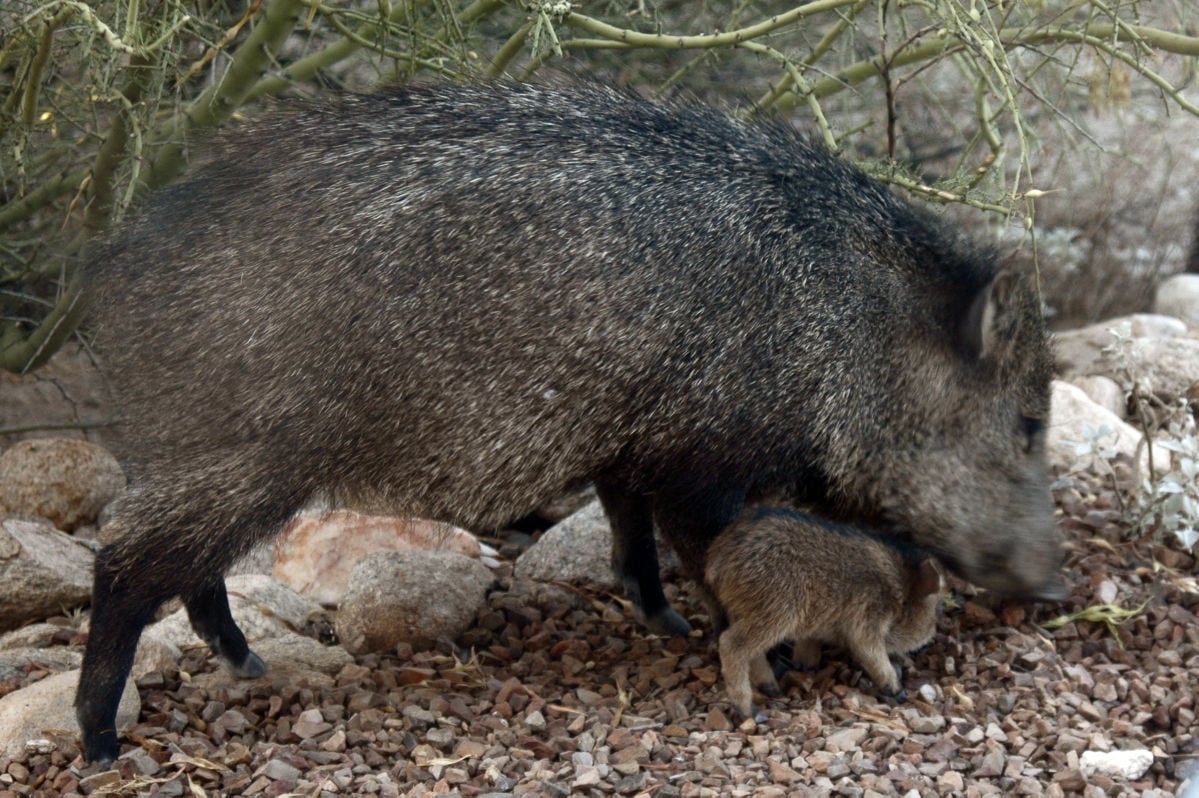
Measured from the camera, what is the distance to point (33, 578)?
471 cm

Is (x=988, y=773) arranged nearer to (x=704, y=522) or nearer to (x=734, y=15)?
(x=704, y=522)

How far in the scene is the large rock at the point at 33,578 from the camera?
4.70m

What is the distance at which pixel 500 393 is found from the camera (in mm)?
3660

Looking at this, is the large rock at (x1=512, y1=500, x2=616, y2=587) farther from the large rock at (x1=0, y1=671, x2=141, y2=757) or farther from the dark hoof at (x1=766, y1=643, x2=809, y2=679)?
the large rock at (x1=0, y1=671, x2=141, y2=757)

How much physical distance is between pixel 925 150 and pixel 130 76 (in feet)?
17.9

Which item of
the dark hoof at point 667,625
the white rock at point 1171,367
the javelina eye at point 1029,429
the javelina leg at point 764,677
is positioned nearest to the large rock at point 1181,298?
the white rock at point 1171,367

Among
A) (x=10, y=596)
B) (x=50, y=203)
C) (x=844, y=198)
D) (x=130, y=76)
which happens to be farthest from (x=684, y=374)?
(x=50, y=203)

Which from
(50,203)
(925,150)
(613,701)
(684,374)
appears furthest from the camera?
(925,150)

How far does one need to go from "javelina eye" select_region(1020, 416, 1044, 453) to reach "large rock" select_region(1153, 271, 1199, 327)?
179 inches

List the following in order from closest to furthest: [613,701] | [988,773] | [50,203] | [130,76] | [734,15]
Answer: [988,773] → [613,701] → [130,76] → [734,15] → [50,203]

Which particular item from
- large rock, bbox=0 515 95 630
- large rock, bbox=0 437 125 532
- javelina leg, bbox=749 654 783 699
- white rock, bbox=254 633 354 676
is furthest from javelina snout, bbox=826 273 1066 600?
large rock, bbox=0 437 125 532

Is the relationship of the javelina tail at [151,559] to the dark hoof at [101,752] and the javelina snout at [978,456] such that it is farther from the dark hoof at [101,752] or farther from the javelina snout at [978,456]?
the javelina snout at [978,456]

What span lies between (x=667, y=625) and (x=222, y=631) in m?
1.41

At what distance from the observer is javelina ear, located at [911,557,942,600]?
3.88 metres
